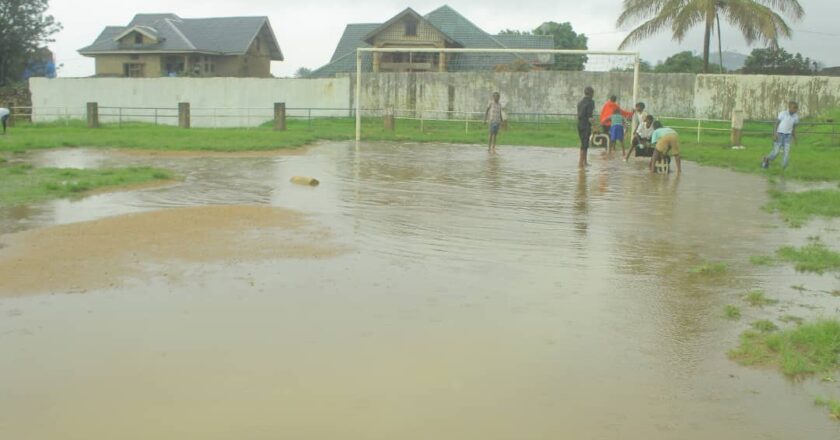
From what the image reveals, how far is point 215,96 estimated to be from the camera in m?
36.2

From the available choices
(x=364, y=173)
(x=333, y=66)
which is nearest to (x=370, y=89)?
(x=333, y=66)

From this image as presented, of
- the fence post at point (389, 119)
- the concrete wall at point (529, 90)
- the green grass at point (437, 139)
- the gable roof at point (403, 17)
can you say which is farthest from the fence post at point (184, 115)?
the gable roof at point (403, 17)

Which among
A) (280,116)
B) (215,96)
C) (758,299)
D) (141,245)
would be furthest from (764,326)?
(215,96)

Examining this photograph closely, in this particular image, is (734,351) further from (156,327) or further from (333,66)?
(333,66)

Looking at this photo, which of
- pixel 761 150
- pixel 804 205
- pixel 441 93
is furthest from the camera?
pixel 441 93

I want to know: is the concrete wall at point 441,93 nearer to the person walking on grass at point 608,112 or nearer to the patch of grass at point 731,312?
the person walking on grass at point 608,112

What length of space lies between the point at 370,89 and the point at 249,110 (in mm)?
5201

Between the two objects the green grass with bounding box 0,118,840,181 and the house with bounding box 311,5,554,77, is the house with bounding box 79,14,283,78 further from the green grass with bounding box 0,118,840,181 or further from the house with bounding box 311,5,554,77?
the green grass with bounding box 0,118,840,181

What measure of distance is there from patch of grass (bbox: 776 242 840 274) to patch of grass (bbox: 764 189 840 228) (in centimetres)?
189

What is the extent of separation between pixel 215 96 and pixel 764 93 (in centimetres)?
2190

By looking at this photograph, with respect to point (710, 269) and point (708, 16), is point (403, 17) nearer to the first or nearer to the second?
point (708, 16)

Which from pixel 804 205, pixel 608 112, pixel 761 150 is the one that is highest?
pixel 608 112

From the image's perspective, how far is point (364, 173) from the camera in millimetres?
16156

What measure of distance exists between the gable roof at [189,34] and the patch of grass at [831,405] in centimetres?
4494
